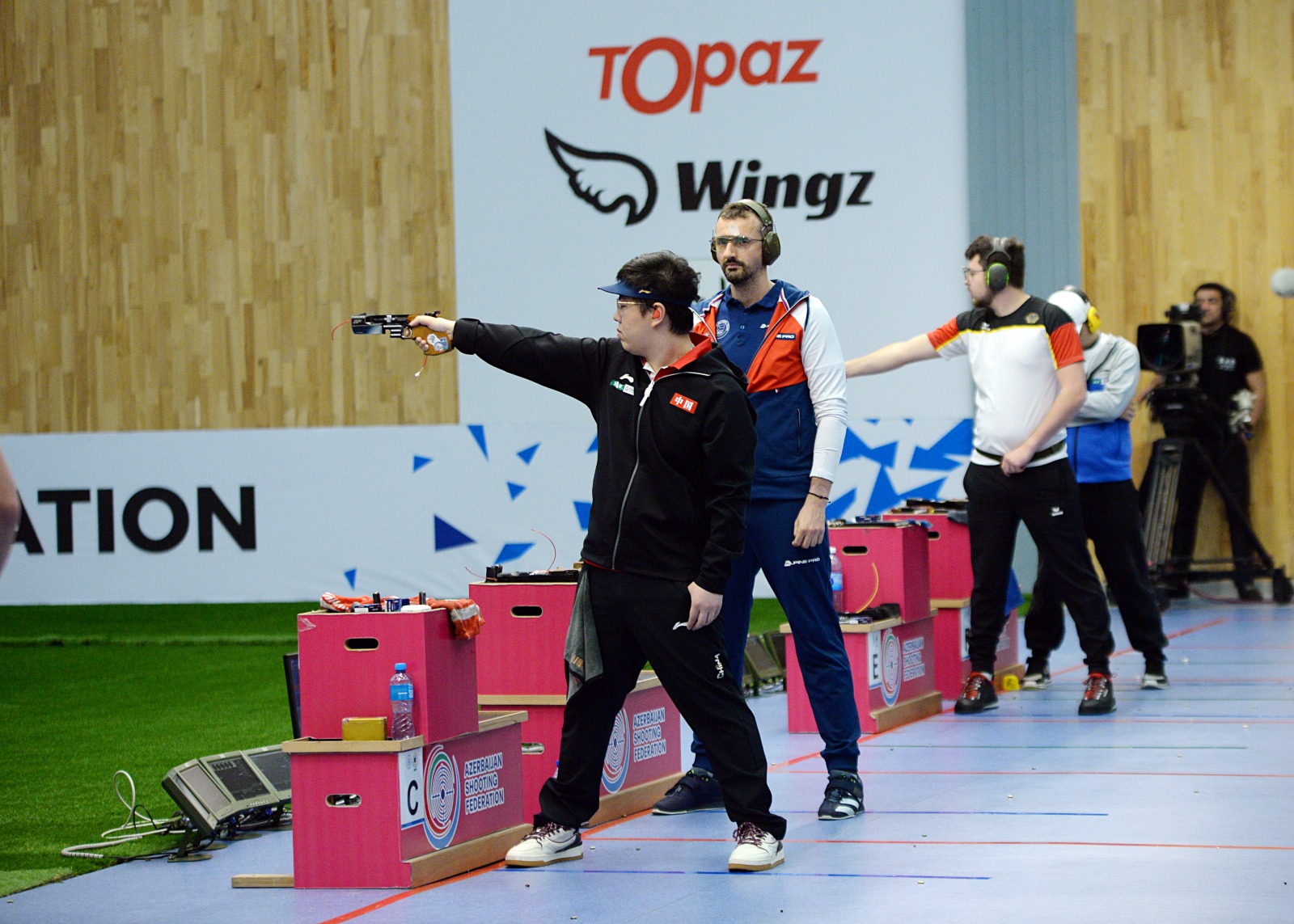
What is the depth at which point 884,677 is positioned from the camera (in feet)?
19.6

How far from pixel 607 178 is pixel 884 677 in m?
6.17

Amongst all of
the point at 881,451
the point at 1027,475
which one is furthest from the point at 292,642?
the point at 1027,475

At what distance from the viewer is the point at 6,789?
521 centimetres

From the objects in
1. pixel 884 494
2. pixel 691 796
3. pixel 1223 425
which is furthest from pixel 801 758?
pixel 1223 425

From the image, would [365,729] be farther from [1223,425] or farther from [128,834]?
[1223,425]

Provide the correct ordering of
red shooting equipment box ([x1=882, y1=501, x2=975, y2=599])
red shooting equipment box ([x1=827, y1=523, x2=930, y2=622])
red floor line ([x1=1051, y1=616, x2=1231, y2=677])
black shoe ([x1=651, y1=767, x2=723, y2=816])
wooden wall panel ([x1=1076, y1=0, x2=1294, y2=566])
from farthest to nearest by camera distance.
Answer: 1. wooden wall panel ([x1=1076, y1=0, x2=1294, y2=566])
2. red floor line ([x1=1051, y1=616, x2=1231, y2=677])
3. red shooting equipment box ([x1=882, y1=501, x2=975, y2=599])
4. red shooting equipment box ([x1=827, y1=523, x2=930, y2=622])
5. black shoe ([x1=651, y1=767, x2=723, y2=816])

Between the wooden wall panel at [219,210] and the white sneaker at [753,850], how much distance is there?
314 inches

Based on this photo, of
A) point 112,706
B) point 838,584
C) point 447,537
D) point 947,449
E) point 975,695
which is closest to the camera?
point 838,584

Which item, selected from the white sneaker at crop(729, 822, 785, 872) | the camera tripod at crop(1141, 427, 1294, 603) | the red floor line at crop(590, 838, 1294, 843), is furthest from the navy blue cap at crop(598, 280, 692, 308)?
the camera tripod at crop(1141, 427, 1294, 603)

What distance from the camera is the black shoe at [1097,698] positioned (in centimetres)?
599

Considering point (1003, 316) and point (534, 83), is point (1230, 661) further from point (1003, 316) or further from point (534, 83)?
point (534, 83)

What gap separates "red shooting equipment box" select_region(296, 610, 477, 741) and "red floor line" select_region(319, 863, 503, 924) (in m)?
0.34

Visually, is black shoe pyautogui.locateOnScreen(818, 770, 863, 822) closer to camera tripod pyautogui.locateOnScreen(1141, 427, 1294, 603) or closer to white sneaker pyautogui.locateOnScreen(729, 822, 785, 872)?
white sneaker pyautogui.locateOnScreen(729, 822, 785, 872)

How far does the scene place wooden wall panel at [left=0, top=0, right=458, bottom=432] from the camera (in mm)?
11648
